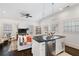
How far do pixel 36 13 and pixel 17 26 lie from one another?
447mm

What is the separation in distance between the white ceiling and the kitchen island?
434 mm

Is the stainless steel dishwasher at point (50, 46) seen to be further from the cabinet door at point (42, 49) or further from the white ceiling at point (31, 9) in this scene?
the white ceiling at point (31, 9)

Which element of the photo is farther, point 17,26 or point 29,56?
point 29,56

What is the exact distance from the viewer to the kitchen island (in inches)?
74.0

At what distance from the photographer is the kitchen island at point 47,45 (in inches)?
74.0

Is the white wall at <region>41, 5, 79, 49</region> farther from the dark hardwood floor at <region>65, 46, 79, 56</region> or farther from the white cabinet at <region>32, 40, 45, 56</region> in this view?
the white cabinet at <region>32, 40, 45, 56</region>

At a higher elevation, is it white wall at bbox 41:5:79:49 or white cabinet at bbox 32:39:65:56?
white wall at bbox 41:5:79:49

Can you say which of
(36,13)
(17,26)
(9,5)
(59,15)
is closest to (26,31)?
(17,26)

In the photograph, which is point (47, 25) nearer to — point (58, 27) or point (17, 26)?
point (58, 27)

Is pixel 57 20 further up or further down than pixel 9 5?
further down

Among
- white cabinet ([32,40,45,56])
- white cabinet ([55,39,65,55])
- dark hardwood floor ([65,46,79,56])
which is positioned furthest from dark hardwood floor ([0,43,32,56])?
dark hardwood floor ([65,46,79,56])

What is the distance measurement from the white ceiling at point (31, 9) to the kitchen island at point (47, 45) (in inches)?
17.1

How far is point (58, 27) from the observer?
1.89 m

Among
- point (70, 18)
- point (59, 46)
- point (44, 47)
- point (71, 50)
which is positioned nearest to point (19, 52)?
point (44, 47)
